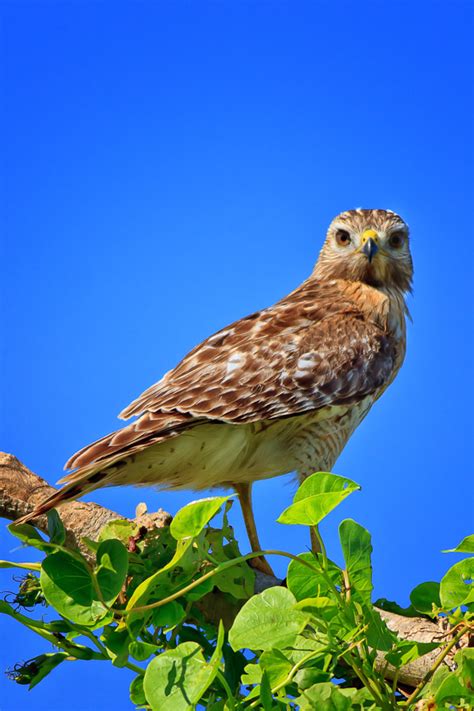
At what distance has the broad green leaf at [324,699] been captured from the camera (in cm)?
170

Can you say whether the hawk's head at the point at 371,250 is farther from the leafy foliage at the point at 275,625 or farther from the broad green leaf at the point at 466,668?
the broad green leaf at the point at 466,668

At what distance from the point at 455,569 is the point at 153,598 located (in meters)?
0.68

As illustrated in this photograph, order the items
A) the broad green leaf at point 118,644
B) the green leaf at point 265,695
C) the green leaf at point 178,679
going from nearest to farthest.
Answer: the green leaf at point 265,695
the green leaf at point 178,679
the broad green leaf at point 118,644

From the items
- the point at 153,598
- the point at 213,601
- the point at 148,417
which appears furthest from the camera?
the point at 148,417

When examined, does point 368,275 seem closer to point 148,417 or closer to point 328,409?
point 328,409

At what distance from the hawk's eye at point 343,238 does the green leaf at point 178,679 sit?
182 inches

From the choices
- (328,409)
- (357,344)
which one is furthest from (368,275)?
(328,409)

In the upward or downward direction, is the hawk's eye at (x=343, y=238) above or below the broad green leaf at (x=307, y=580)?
above

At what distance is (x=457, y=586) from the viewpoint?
76.5 inches

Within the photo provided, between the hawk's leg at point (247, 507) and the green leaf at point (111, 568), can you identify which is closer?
the green leaf at point (111, 568)

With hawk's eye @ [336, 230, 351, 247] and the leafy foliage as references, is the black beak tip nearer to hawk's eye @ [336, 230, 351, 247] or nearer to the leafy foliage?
hawk's eye @ [336, 230, 351, 247]

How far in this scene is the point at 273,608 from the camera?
6.10 feet

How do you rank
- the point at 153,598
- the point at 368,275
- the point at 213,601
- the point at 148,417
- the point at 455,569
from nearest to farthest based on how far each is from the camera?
the point at 455,569 → the point at 153,598 → the point at 213,601 → the point at 148,417 → the point at 368,275

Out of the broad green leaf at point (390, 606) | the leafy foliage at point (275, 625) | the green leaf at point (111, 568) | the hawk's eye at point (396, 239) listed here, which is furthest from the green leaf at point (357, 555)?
the hawk's eye at point (396, 239)
